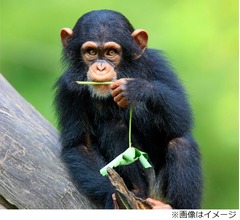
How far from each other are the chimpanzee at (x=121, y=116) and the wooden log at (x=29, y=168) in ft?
0.42

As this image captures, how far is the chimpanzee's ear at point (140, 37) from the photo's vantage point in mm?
6145

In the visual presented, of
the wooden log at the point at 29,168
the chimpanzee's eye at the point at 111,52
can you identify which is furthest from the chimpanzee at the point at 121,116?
the wooden log at the point at 29,168

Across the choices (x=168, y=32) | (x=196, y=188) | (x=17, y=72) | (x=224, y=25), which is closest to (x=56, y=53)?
(x=17, y=72)

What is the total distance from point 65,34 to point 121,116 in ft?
2.80

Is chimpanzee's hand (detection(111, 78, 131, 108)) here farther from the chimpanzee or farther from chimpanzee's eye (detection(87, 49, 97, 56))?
chimpanzee's eye (detection(87, 49, 97, 56))

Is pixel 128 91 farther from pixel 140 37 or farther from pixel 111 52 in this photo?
pixel 140 37

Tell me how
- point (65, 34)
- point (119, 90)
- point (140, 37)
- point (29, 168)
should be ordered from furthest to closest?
point (65, 34), point (140, 37), point (29, 168), point (119, 90)

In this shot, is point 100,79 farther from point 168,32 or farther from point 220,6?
point 220,6

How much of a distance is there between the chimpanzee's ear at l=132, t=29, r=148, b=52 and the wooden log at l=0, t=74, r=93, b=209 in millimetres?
1131

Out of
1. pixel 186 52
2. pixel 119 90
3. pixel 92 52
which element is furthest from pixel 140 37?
pixel 186 52

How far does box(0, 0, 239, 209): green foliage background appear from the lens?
855cm

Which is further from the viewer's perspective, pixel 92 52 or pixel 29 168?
pixel 92 52

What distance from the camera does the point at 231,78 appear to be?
8.71 metres

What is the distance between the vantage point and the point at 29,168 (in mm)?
5848
